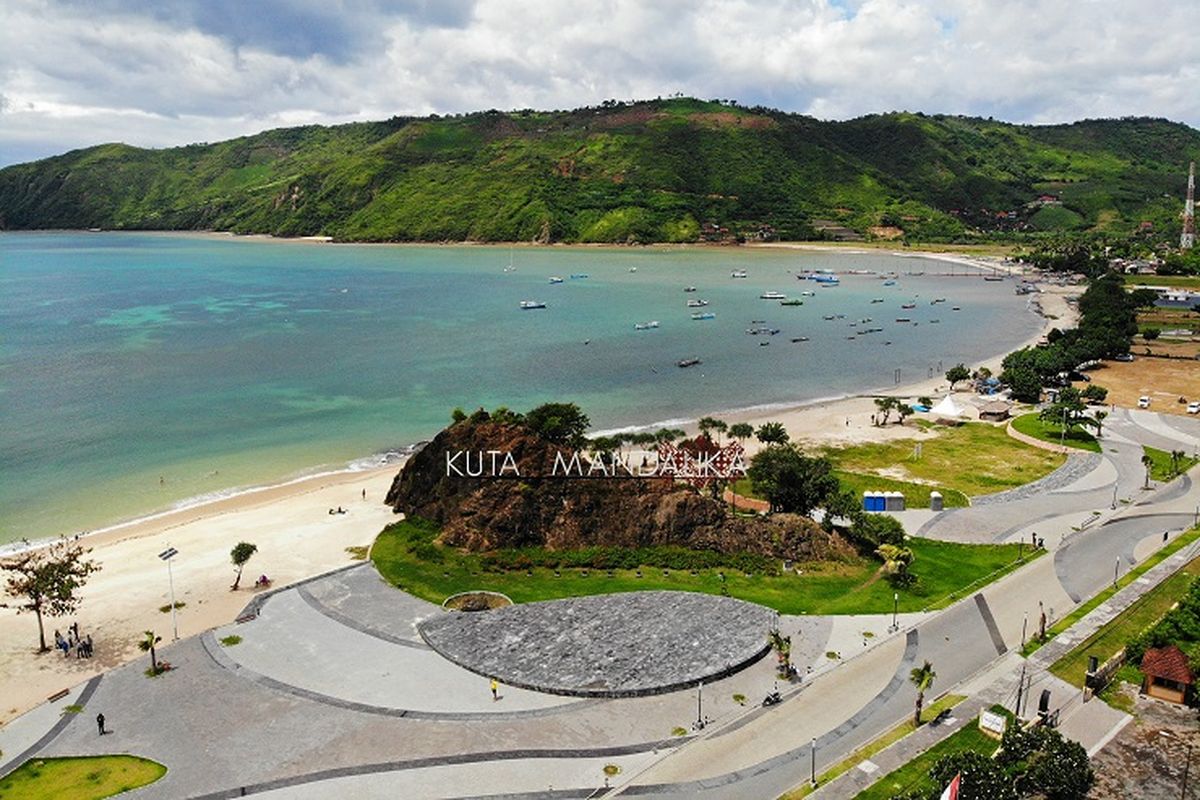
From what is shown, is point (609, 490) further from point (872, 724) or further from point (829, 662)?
point (872, 724)

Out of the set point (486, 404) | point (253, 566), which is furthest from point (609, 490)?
point (486, 404)

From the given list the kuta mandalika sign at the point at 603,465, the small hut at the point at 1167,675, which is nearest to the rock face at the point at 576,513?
the kuta mandalika sign at the point at 603,465

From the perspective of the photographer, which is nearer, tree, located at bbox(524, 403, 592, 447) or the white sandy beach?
the white sandy beach

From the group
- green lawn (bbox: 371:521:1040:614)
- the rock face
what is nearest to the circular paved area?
green lawn (bbox: 371:521:1040:614)

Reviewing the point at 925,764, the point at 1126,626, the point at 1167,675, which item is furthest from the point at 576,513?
the point at 1167,675

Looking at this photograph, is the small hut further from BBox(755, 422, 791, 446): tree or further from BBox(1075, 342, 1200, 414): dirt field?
BBox(1075, 342, 1200, 414): dirt field

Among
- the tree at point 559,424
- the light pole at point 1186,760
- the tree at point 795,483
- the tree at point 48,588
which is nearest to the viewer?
the light pole at point 1186,760

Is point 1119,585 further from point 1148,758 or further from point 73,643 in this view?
point 73,643

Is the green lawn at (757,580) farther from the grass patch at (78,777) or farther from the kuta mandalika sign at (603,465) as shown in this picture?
the grass patch at (78,777)
